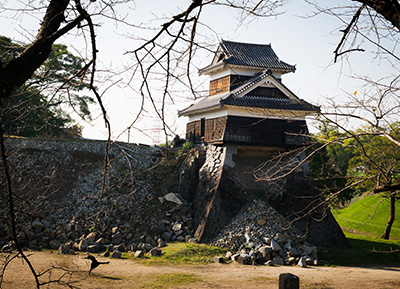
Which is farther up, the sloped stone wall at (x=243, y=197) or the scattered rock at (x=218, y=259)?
the sloped stone wall at (x=243, y=197)

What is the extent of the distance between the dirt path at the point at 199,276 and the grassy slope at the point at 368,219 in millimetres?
8589

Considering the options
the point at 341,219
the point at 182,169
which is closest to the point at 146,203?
the point at 182,169

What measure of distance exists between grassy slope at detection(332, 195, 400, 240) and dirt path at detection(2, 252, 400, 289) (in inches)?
338

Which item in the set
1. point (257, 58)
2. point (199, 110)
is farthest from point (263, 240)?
point (257, 58)

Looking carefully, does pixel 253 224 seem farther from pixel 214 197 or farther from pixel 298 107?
pixel 298 107

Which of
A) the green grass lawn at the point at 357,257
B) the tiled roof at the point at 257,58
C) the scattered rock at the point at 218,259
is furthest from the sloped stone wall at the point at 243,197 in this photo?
the tiled roof at the point at 257,58

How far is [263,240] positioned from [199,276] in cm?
510

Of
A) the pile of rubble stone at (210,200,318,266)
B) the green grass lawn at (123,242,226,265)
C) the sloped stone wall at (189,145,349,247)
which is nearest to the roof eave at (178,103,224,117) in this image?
the sloped stone wall at (189,145,349,247)

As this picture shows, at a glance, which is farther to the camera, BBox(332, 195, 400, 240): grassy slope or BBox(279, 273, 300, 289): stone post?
BBox(332, 195, 400, 240): grassy slope

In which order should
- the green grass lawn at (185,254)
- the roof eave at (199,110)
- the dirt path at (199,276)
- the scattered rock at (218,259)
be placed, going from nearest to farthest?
the dirt path at (199,276) → the green grass lawn at (185,254) → the scattered rock at (218,259) → the roof eave at (199,110)

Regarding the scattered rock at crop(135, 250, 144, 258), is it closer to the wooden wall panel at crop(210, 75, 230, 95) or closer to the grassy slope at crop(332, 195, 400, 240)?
the wooden wall panel at crop(210, 75, 230, 95)

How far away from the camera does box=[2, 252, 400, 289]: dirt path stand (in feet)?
39.5

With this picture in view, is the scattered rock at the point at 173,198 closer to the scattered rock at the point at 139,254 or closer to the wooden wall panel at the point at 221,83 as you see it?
the scattered rock at the point at 139,254

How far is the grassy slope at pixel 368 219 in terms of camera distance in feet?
85.1
